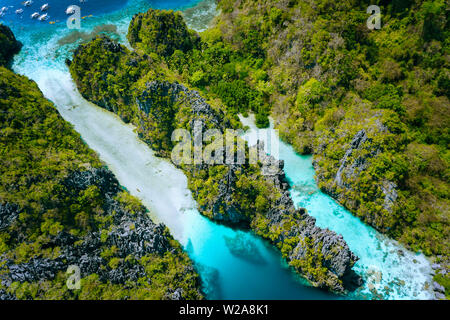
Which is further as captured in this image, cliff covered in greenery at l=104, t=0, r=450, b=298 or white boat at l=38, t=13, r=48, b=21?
white boat at l=38, t=13, r=48, b=21

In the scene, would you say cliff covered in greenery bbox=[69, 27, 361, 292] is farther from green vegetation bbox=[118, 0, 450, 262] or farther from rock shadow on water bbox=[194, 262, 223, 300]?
green vegetation bbox=[118, 0, 450, 262]

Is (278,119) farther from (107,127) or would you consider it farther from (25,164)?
(25,164)

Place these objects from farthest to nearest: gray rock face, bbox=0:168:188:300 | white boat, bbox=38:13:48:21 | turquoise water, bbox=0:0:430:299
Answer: white boat, bbox=38:13:48:21, turquoise water, bbox=0:0:430:299, gray rock face, bbox=0:168:188:300

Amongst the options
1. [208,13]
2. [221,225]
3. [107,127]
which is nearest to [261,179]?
[221,225]

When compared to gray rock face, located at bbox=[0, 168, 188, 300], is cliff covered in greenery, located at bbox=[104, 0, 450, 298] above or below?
above

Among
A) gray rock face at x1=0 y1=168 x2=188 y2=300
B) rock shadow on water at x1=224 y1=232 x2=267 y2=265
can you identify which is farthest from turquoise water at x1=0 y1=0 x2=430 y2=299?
gray rock face at x1=0 y1=168 x2=188 y2=300

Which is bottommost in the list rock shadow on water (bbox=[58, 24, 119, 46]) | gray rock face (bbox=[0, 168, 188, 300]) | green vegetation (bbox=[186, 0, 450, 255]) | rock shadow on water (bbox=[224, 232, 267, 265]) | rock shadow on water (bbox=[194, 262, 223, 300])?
rock shadow on water (bbox=[194, 262, 223, 300])
